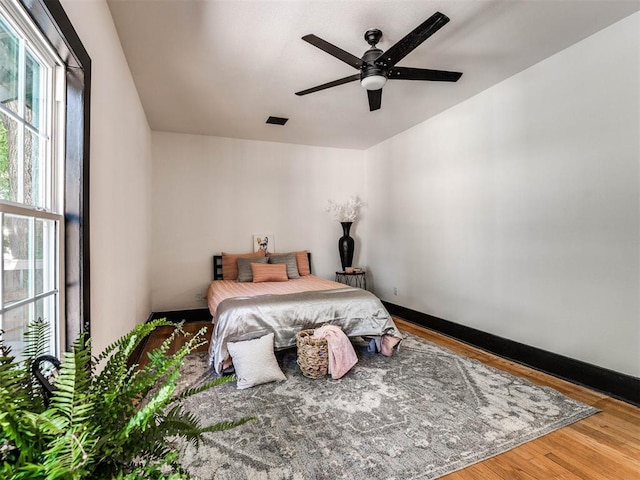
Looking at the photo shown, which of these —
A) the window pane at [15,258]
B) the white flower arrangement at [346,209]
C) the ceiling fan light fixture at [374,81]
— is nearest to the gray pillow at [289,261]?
the white flower arrangement at [346,209]

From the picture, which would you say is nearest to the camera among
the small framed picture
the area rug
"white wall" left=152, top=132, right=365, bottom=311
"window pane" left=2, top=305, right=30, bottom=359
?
"window pane" left=2, top=305, right=30, bottom=359

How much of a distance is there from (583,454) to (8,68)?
320 centimetres

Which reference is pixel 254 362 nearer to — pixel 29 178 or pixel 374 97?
pixel 29 178


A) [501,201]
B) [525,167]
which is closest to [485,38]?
[525,167]

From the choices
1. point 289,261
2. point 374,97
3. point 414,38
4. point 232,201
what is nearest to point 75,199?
point 414,38

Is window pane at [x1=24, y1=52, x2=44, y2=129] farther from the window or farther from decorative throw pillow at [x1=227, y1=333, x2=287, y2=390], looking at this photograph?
decorative throw pillow at [x1=227, y1=333, x2=287, y2=390]

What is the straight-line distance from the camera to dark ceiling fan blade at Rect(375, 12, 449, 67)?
188 centimetres

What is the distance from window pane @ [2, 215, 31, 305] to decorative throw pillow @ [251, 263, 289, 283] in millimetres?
3134

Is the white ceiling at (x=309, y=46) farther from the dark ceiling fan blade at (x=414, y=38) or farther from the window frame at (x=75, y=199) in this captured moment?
the window frame at (x=75, y=199)

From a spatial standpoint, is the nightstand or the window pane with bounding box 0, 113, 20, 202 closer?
the window pane with bounding box 0, 113, 20, 202

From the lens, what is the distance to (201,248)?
15.9 feet

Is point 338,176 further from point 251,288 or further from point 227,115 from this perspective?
point 251,288

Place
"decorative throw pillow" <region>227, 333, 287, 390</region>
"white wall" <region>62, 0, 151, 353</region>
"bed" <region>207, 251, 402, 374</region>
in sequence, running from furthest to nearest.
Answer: "bed" <region>207, 251, 402, 374</region> < "decorative throw pillow" <region>227, 333, 287, 390</region> < "white wall" <region>62, 0, 151, 353</region>

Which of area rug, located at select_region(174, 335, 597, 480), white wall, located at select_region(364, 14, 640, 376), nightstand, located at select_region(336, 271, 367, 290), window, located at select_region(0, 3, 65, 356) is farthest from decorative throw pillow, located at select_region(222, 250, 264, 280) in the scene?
window, located at select_region(0, 3, 65, 356)
